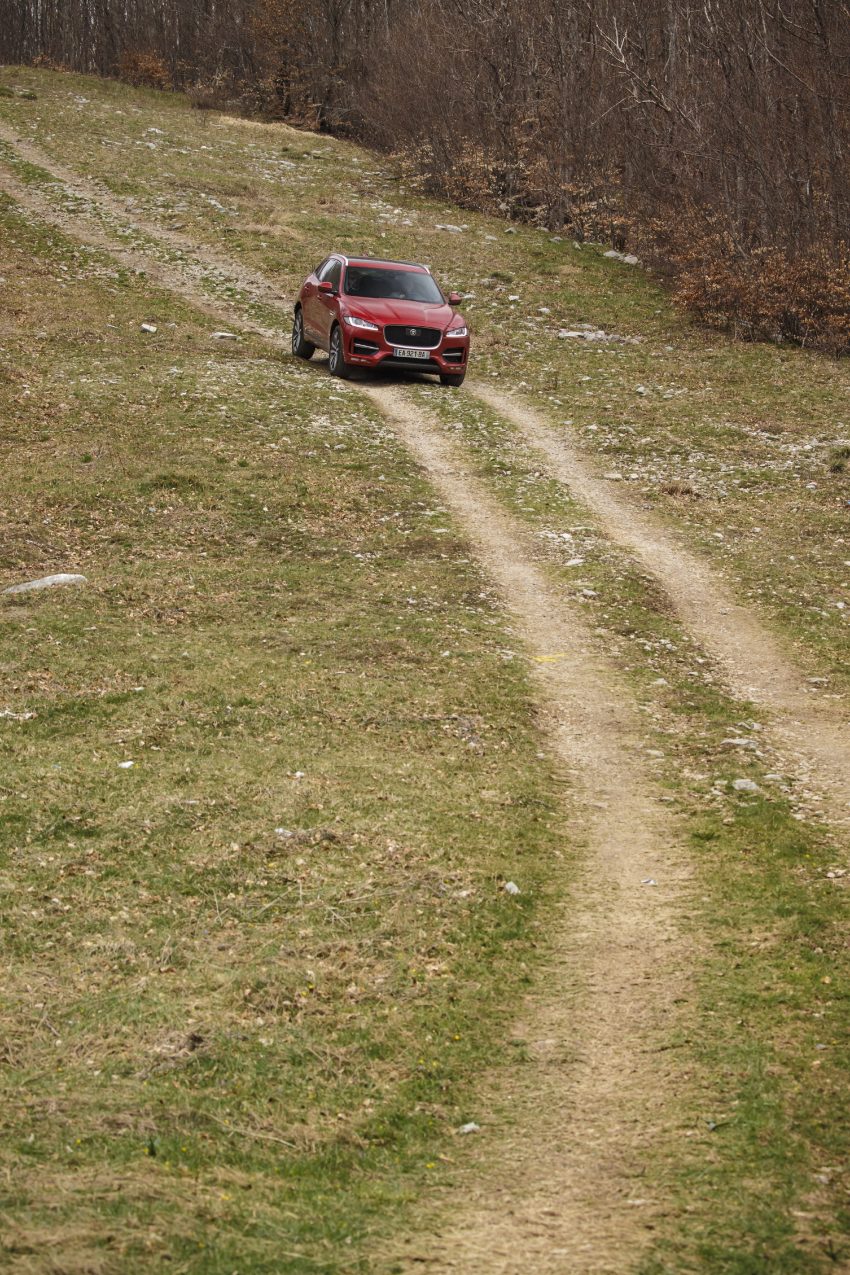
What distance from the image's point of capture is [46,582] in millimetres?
11438

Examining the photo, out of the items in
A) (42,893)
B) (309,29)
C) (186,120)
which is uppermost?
(309,29)

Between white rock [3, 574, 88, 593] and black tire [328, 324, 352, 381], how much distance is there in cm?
920

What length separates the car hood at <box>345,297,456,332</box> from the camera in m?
19.5

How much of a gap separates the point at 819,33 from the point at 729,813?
2288 centimetres

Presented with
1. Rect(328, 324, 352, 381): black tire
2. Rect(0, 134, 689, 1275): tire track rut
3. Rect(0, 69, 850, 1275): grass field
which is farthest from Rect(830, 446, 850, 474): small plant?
Rect(0, 134, 689, 1275): tire track rut

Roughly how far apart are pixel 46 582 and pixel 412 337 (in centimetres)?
959

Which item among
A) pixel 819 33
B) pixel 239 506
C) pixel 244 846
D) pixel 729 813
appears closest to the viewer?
pixel 244 846

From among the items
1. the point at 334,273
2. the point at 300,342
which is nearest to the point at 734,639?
the point at 334,273

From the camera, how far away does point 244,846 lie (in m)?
6.91

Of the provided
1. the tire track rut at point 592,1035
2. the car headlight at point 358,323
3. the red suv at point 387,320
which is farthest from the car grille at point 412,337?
the tire track rut at point 592,1035

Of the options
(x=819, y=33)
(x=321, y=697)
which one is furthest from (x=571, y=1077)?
(x=819, y=33)

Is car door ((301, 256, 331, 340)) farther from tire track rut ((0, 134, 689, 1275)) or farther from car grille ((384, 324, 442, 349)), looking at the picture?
tire track rut ((0, 134, 689, 1275))

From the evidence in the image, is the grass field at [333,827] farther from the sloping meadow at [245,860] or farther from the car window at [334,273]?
the car window at [334,273]

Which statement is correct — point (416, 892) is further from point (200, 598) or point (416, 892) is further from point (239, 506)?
point (239, 506)
